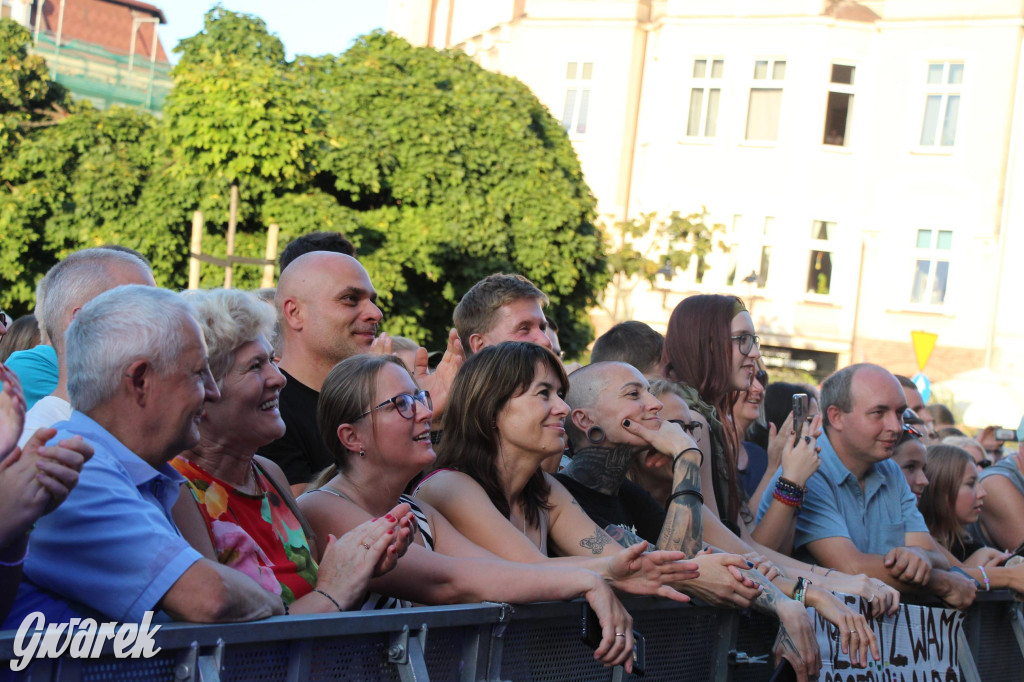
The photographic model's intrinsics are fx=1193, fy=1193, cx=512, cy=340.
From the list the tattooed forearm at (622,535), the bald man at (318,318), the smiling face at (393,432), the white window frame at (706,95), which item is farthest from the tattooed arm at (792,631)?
the white window frame at (706,95)

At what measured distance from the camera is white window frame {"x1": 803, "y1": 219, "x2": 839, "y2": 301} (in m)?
29.7

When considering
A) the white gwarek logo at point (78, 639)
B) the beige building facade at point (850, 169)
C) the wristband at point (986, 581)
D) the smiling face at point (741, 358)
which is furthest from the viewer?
the beige building facade at point (850, 169)

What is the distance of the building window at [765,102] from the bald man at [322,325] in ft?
86.4

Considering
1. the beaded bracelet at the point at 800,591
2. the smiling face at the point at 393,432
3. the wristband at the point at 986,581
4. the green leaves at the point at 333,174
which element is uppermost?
the green leaves at the point at 333,174

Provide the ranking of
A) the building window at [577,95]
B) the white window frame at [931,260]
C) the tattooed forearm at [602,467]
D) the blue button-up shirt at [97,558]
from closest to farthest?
1. the blue button-up shirt at [97,558]
2. the tattooed forearm at [602,467]
3. the white window frame at [931,260]
4. the building window at [577,95]

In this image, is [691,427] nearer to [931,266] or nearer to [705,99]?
[931,266]

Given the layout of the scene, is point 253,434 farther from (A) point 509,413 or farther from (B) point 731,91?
(B) point 731,91

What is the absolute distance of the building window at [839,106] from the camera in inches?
1172

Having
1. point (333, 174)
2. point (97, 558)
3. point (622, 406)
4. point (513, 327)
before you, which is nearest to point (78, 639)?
point (97, 558)

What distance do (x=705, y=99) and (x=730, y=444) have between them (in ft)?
86.6

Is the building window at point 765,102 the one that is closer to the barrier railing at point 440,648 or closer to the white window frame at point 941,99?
the white window frame at point 941,99

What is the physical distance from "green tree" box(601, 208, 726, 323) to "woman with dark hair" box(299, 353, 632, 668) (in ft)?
76.3

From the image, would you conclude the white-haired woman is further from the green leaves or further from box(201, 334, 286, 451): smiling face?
the green leaves

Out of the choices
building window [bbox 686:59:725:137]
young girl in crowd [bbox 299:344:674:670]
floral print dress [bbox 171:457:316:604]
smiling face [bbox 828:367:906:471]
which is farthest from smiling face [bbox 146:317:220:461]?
building window [bbox 686:59:725:137]
